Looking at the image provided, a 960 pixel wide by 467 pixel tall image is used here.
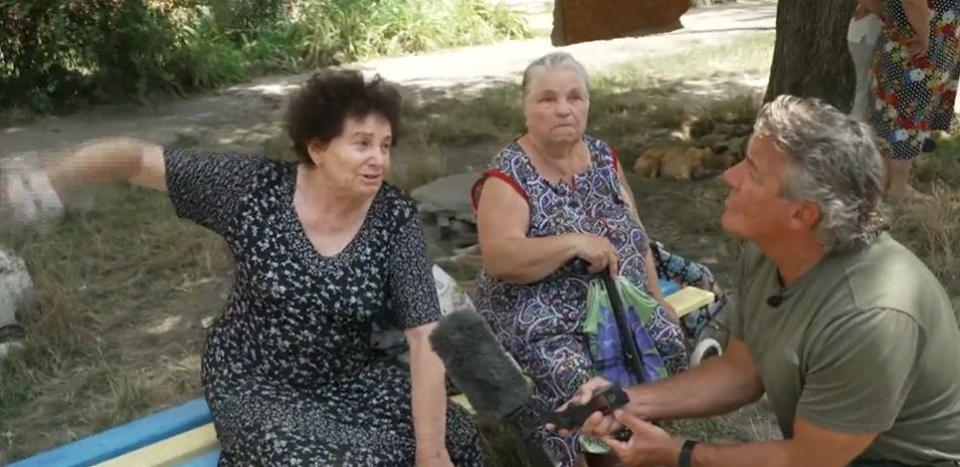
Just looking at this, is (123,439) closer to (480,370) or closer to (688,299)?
(480,370)

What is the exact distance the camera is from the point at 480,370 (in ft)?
7.36

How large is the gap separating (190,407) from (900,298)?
6.14 ft

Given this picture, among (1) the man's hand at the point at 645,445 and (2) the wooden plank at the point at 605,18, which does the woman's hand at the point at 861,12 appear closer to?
(2) the wooden plank at the point at 605,18

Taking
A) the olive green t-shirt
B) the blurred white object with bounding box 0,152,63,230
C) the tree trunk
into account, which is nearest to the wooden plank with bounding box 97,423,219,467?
the blurred white object with bounding box 0,152,63,230

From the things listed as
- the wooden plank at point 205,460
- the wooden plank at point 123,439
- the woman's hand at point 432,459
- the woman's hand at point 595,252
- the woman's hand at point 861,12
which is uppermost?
the woman's hand at point 861,12

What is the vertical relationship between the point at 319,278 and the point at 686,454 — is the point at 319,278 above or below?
above

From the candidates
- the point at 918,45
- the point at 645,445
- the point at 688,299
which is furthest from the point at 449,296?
the point at 918,45

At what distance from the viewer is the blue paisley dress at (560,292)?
9.92 ft

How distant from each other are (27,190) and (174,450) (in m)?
0.77

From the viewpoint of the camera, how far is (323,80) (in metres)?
2.76

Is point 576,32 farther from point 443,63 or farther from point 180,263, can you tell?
point 443,63

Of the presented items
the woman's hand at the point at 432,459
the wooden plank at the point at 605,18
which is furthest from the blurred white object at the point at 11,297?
the wooden plank at the point at 605,18

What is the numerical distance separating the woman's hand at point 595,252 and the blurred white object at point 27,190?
136cm

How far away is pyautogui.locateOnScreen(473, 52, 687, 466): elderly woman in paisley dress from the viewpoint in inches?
121
